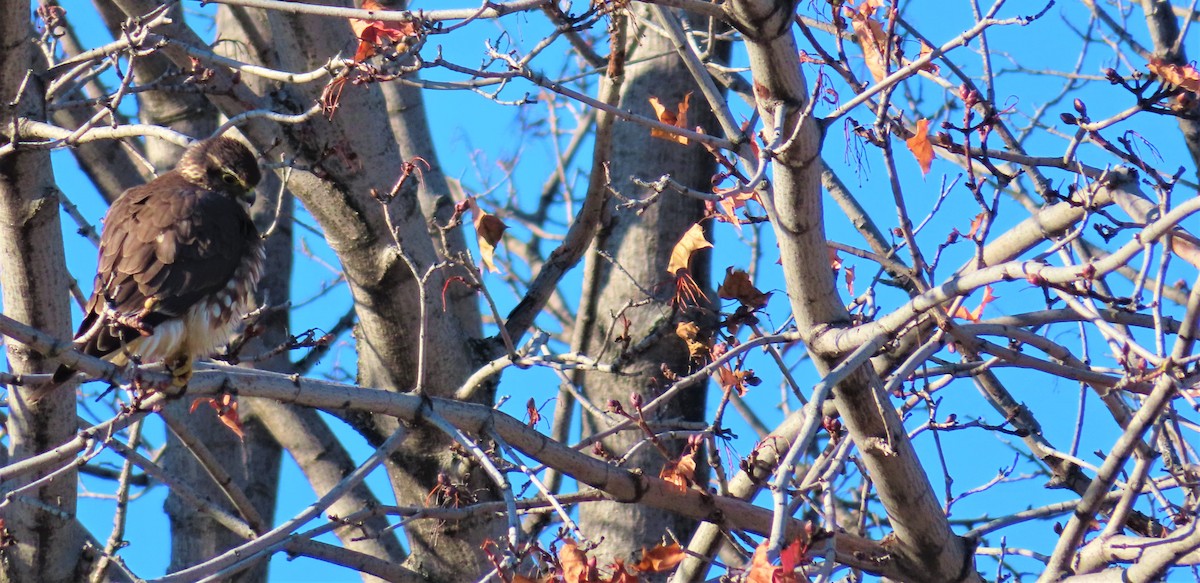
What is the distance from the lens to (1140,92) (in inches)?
115

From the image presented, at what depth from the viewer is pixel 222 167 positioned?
455 centimetres

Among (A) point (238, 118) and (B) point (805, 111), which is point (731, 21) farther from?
(A) point (238, 118)

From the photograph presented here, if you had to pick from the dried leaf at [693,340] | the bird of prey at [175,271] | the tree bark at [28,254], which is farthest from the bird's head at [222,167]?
the dried leaf at [693,340]

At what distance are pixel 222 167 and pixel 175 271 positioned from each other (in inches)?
34.2

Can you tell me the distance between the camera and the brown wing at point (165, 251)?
3.65 meters

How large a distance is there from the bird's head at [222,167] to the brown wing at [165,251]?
0.23 metres

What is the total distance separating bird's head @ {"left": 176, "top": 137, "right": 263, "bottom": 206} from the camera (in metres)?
4.55

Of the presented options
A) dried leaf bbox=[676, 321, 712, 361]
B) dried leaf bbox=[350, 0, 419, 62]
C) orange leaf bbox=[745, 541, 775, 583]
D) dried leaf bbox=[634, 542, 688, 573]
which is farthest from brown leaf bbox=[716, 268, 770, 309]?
orange leaf bbox=[745, 541, 775, 583]

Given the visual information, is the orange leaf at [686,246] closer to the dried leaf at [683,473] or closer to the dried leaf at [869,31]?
the dried leaf at [683,473]

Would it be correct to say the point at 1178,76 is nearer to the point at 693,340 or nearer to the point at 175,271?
the point at 693,340

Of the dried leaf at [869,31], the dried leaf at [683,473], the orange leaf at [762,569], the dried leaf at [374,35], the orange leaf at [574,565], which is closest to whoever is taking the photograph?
the orange leaf at [762,569]

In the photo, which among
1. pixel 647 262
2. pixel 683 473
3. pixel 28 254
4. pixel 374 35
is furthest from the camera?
pixel 647 262

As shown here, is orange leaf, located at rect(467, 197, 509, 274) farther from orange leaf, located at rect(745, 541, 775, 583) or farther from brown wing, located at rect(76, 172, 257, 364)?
orange leaf, located at rect(745, 541, 775, 583)

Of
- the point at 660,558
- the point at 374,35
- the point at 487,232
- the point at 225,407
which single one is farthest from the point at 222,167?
the point at 660,558
